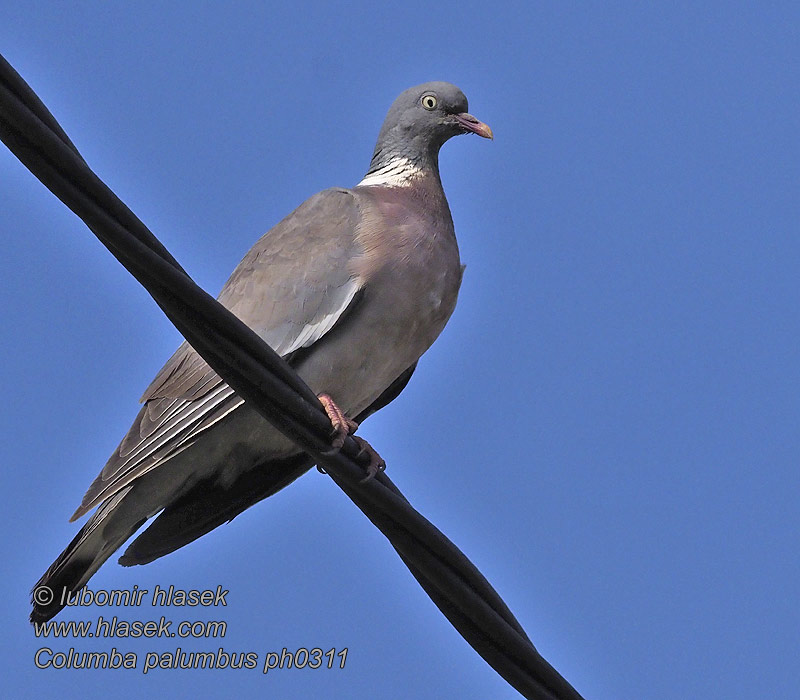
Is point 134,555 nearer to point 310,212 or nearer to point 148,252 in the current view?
point 310,212

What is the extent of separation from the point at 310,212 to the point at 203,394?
0.92 m

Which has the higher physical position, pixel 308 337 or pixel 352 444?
pixel 308 337

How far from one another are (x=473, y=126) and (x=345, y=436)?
224 cm

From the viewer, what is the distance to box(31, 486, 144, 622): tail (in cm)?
427

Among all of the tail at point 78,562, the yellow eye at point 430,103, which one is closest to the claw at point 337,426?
the tail at point 78,562

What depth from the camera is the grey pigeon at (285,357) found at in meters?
4.10

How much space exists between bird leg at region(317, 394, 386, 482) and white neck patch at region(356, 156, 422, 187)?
153 cm

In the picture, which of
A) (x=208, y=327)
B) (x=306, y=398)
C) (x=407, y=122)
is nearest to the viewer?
(x=208, y=327)

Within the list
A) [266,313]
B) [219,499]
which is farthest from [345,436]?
[219,499]

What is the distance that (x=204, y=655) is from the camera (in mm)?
4395

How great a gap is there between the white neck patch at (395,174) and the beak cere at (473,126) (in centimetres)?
32

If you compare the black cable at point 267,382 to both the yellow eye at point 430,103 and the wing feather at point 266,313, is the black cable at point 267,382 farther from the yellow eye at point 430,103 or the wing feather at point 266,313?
the yellow eye at point 430,103

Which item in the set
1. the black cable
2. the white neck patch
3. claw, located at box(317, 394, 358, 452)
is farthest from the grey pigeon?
the black cable

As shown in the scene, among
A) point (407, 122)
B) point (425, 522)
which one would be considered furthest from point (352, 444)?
point (407, 122)
